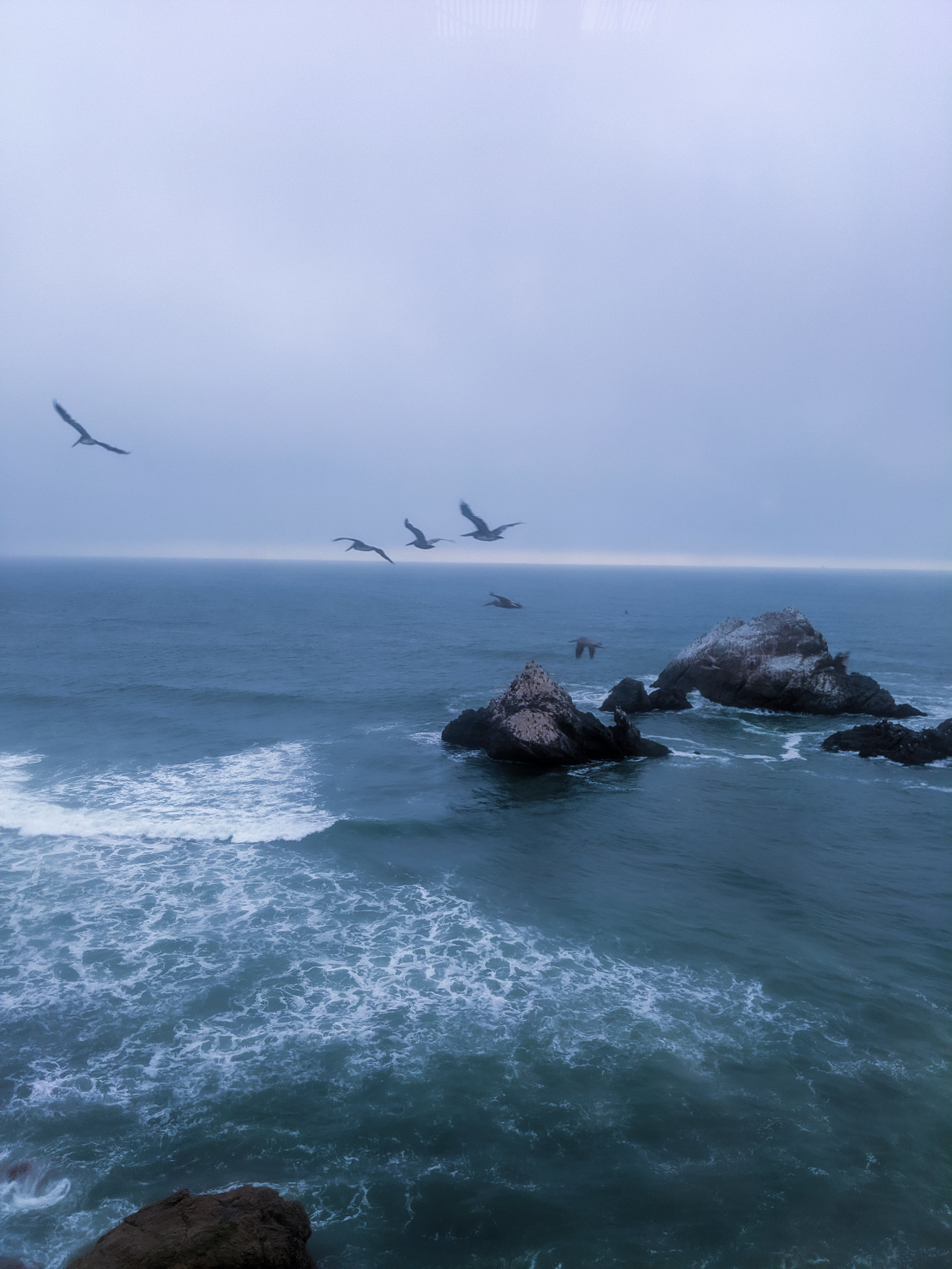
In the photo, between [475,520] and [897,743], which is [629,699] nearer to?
[897,743]

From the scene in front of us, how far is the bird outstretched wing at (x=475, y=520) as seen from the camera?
17.2 m

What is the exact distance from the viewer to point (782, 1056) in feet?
42.1

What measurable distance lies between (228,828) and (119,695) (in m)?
24.2

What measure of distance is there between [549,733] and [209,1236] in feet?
79.0

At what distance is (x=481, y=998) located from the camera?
48.1 feet

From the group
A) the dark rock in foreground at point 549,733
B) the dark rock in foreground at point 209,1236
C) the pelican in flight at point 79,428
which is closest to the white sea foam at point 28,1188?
the dark rock in foreground at point 209,1236

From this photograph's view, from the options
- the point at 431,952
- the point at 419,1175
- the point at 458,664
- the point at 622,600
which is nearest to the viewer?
the point at 419,1175

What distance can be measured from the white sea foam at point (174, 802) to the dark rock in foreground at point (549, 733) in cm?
879

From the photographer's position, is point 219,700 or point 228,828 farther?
point 219,700

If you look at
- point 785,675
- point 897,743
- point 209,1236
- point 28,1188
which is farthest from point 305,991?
point 785,675

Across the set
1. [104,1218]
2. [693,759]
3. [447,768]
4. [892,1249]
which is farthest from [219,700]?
[892,1249]

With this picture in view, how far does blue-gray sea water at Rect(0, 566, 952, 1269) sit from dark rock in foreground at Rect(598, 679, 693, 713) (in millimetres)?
6687

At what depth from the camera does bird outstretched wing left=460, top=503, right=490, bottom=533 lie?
17188 mm

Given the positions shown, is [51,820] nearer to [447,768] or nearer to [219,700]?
[447,768]
